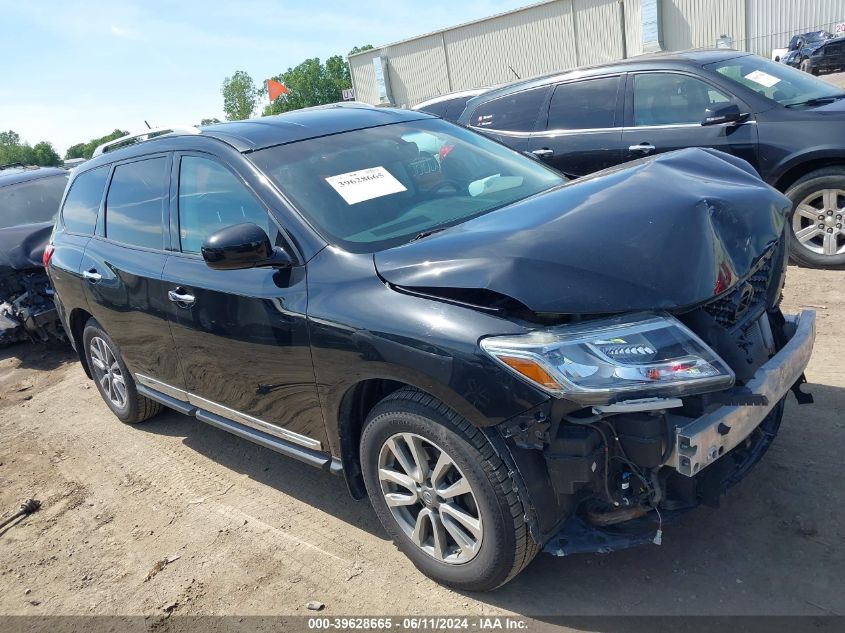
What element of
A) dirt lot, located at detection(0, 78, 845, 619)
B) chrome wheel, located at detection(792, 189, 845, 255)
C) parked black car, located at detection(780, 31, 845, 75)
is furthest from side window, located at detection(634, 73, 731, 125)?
parked black car, located at detection(780, 31, 845, 75)

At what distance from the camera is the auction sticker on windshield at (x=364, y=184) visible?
3232 mm

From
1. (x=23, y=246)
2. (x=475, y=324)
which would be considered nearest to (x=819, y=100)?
(x=475, y=324)

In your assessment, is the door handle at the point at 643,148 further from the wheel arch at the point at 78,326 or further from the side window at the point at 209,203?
the wheel arch at the point at 78,326

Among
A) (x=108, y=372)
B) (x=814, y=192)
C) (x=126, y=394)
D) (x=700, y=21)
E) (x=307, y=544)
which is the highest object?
(x=700, y=21)

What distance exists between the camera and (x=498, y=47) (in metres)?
43.7

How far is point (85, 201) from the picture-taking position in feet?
16.2

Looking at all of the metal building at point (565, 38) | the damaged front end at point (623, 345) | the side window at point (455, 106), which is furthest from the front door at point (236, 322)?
the metal building at point (565, 38)

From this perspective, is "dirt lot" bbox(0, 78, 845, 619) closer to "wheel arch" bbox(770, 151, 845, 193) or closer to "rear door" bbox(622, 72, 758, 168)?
"wheel arch" bbox(770, 151, 845, 193)

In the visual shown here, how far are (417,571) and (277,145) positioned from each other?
2106mm

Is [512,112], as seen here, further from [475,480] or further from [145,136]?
[475,480]

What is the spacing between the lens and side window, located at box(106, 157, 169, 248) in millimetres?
4004

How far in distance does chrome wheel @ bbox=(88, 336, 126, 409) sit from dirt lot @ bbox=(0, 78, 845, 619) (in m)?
0.35

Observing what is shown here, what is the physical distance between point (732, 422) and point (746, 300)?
0.60 meters

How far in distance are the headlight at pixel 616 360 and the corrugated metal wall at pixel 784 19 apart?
36974mm
